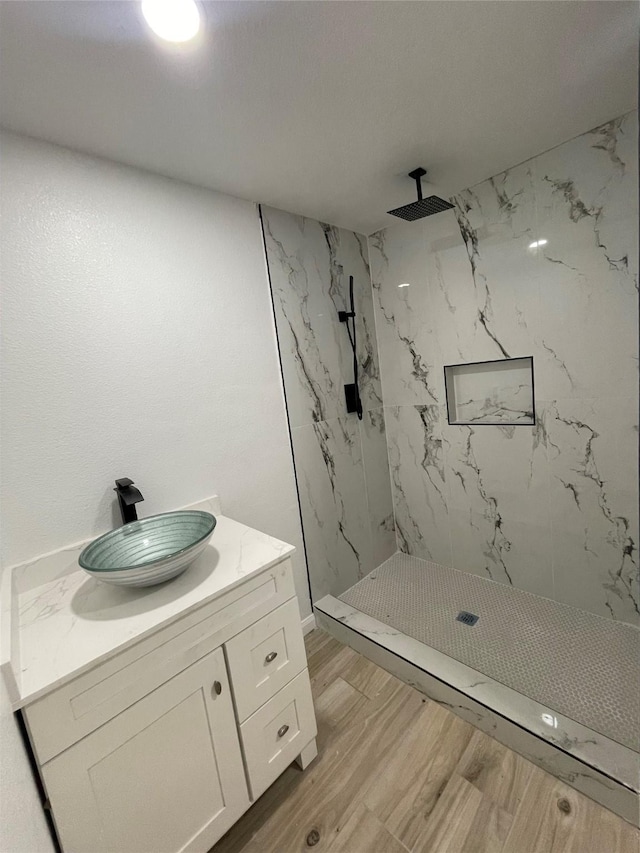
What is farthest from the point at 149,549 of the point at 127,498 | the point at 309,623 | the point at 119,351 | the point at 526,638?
the point at 526,638

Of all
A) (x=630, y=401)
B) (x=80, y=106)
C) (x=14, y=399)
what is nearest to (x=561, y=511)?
(x=630, y=401)

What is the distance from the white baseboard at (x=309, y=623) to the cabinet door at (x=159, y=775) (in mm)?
879

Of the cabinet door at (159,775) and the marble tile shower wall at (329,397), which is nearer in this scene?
the cabinet door at (159,775)

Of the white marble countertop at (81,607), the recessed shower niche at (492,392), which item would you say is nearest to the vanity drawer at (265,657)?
the white marble countertop at (81,607)

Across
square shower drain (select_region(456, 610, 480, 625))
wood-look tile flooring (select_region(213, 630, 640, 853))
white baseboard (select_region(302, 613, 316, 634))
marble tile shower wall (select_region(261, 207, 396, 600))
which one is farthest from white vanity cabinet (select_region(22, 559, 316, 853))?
square shower drain (select_region(456, 610, 480, 625))

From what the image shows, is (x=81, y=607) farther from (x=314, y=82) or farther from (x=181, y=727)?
(x=314, y=82)

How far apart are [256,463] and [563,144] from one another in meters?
1.95

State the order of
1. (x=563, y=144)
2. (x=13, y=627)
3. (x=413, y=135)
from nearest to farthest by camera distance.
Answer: (x=13, y=627), (x=413, y=135), (x=563, y=144)

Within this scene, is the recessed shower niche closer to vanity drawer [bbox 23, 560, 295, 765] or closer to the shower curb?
the shower curb

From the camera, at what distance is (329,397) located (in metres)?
2.12

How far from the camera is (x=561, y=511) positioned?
182 cm

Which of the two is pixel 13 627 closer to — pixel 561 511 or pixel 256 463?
pixel 256 463

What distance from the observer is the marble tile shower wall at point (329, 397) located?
6.29ft

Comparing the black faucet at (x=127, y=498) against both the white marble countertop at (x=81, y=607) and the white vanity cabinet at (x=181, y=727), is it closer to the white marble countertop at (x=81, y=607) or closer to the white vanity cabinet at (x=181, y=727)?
the white marble countertop at (x=81, y=607)
